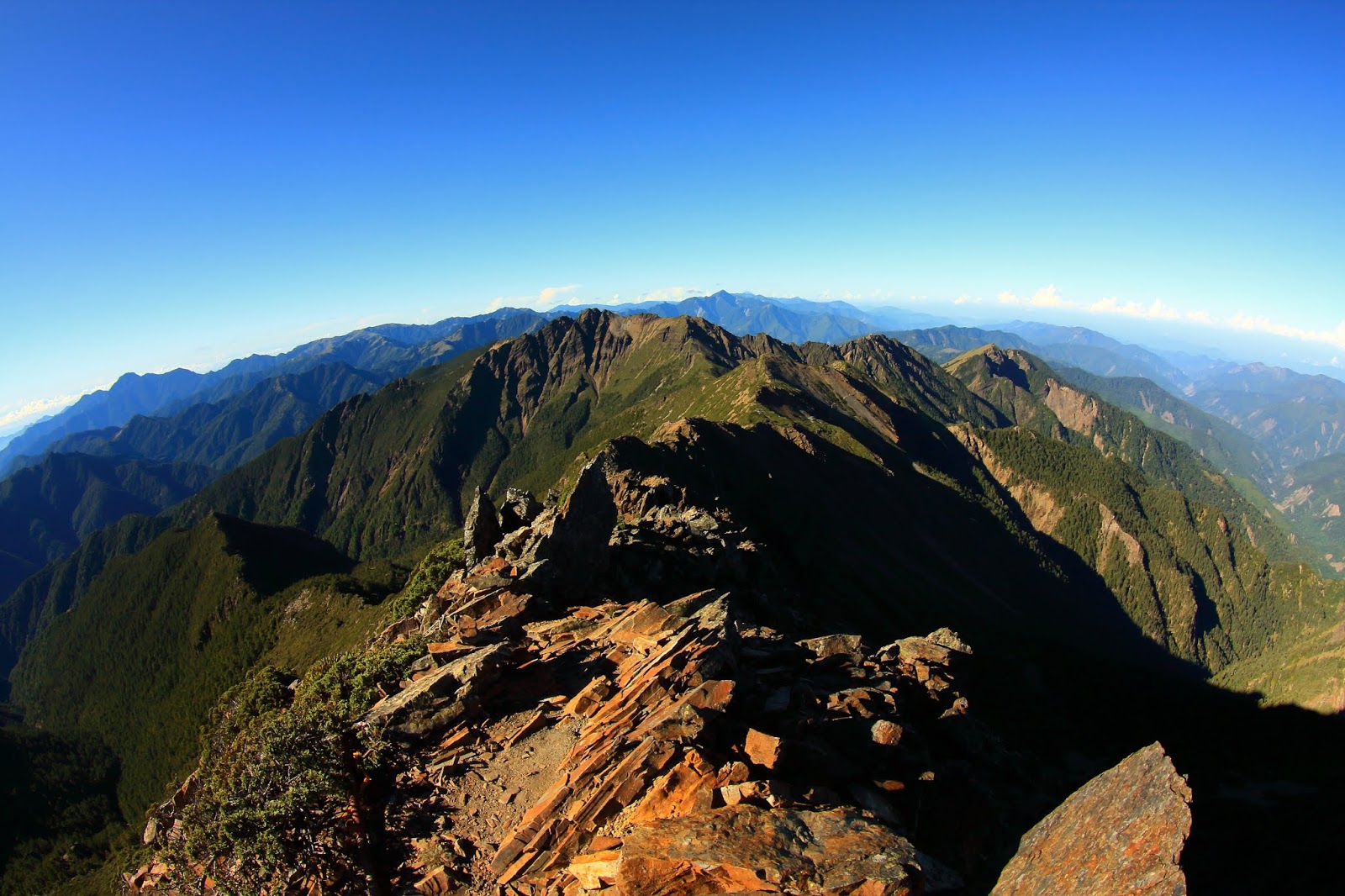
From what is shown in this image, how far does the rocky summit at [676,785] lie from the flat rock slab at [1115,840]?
8 cm

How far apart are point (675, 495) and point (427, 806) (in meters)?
64.1

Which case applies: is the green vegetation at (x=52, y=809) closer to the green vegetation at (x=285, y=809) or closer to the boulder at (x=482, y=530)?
the boulder at (x=482, y=530)

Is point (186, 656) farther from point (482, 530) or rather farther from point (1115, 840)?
point (1115, 840)

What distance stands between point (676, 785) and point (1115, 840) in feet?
44.5

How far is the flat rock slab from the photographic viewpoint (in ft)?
53.8

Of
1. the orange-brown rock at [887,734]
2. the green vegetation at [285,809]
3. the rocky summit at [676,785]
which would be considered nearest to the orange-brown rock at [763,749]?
the rocky summit at [676,785]

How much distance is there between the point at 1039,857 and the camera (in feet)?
63.2

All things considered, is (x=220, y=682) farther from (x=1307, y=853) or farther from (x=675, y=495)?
(x=1307, y=853)

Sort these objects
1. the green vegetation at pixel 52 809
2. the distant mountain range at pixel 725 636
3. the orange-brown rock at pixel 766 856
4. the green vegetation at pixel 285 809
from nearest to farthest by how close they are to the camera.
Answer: the orange-brown rock at pixel 766 856, the green vegetation at pixel 285 809, the distant mountain range at pixel 725 636, the green vegetation at pixel 52 809

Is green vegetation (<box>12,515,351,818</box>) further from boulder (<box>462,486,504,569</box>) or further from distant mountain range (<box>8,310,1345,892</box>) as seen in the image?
boulder (<box>462,486,504,569</box>)

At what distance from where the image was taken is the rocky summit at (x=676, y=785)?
55.3 ft

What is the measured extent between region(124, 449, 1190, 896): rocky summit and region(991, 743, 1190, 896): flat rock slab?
76 mm

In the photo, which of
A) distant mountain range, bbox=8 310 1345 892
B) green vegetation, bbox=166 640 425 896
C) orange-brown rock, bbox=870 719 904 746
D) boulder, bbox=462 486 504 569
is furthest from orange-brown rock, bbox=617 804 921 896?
boulder, bbox=462 486 504 569

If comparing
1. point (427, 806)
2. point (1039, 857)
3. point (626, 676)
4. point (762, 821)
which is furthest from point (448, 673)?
point (1039, 857)
